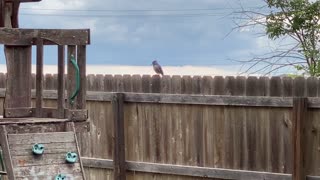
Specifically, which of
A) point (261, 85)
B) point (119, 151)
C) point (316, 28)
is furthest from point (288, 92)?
point (316, 28)

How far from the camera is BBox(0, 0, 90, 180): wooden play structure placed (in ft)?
15.8

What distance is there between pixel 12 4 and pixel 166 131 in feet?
9.75

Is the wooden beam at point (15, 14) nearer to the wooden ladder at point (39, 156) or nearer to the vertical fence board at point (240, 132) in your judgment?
the wooden ladder at point (39, 156)

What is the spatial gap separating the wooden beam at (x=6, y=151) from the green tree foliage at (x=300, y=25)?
6524 mm

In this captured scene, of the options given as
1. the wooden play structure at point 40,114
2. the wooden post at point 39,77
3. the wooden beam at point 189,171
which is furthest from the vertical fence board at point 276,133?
the wooden post at point 39,77

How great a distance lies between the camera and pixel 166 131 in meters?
8.12

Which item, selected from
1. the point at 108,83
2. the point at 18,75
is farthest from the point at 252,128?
the point at 18,75

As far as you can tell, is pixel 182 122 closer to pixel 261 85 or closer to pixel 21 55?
pixel 261 85

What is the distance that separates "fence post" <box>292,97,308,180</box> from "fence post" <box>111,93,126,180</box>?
2.18m

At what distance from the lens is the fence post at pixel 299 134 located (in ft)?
23.2

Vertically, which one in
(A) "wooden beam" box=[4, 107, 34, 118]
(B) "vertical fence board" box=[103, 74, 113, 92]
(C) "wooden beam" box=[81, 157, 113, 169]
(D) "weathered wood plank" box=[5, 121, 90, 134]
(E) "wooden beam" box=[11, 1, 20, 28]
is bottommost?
(C) "wooden beam" box=[81, 157, 113, 169]

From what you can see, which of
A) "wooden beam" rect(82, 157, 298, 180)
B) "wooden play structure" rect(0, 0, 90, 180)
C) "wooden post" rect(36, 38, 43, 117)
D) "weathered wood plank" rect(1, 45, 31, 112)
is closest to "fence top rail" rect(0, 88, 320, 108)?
"wooden beam" rect(82, 157, 298, 180)

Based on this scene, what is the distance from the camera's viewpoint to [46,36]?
5176mm

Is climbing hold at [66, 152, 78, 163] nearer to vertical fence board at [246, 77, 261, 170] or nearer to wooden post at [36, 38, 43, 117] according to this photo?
wooden post at [36, 38, 43, 117]
